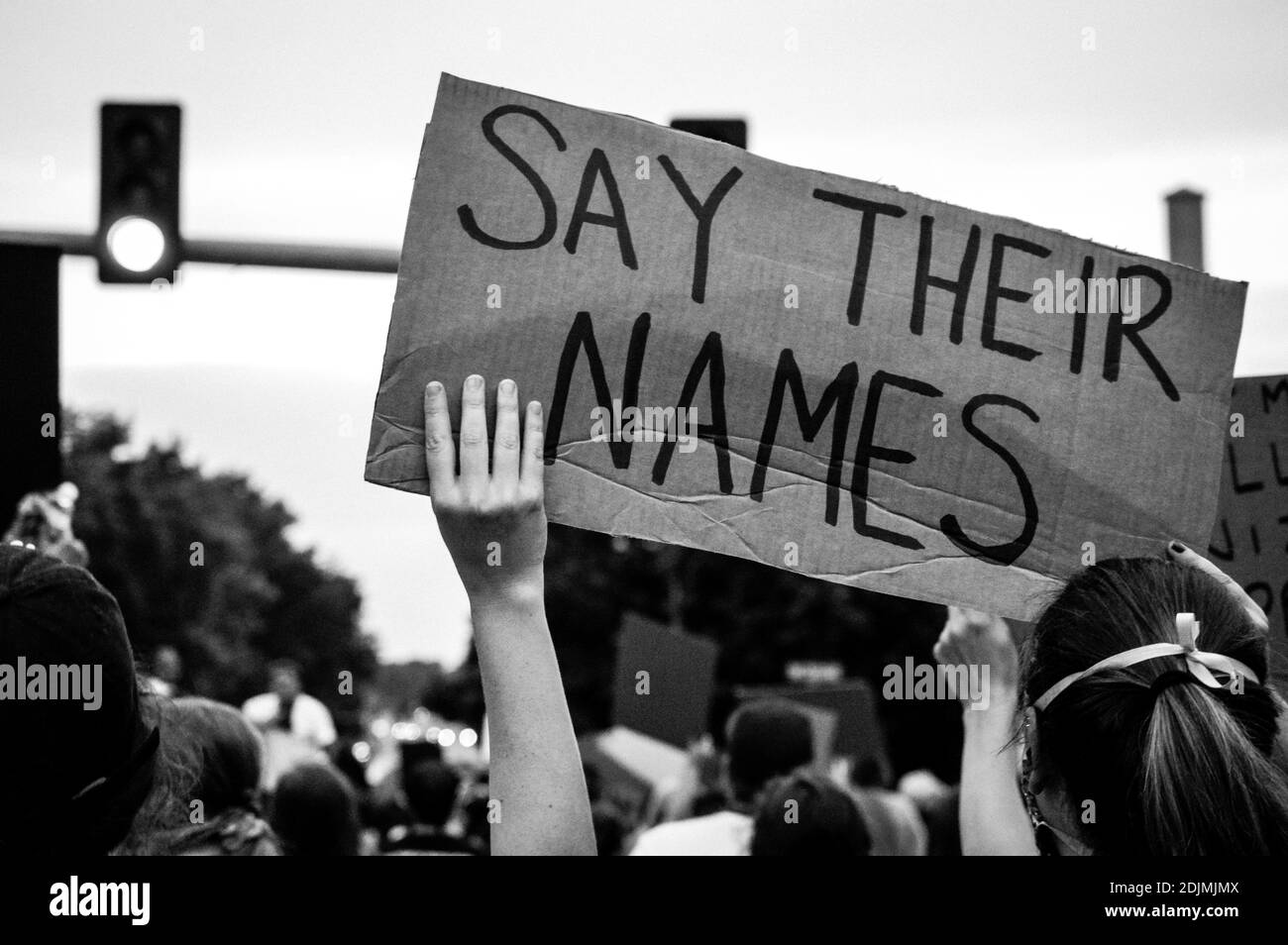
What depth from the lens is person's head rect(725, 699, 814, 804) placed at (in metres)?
4.83

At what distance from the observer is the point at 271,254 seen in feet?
22.5

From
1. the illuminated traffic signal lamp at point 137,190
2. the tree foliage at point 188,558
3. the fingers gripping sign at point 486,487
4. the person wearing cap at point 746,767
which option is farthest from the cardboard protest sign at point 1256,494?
the tree foliage at point 188,558

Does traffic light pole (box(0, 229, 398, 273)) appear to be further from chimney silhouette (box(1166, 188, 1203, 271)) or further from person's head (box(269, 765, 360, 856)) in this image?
chimney silhouette (box(1166, 188, 1203, 271))

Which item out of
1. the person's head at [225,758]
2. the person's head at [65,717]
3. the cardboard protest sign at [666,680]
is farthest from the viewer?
the cardboard protest sign at [666,680]

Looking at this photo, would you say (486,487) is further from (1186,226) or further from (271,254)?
(271,254)

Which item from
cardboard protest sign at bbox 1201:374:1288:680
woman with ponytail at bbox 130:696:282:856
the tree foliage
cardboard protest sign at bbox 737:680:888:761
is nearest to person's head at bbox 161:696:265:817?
woman with ponytail at bbox 130:696:282:856

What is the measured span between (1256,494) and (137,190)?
562 centimetres

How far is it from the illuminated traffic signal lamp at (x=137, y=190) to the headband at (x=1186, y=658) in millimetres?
6038

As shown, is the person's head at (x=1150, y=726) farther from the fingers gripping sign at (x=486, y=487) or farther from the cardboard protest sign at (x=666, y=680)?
the cardboard protest sign at (x=666, y=680)

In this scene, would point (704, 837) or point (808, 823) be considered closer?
point (808, 823)

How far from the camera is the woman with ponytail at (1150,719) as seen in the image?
1.60 meters

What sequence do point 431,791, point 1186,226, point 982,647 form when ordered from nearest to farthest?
point 982,647, point 1186,226, point 431,791

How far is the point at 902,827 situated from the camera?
7.22 m

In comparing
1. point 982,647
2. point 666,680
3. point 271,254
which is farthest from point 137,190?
point 982,647
